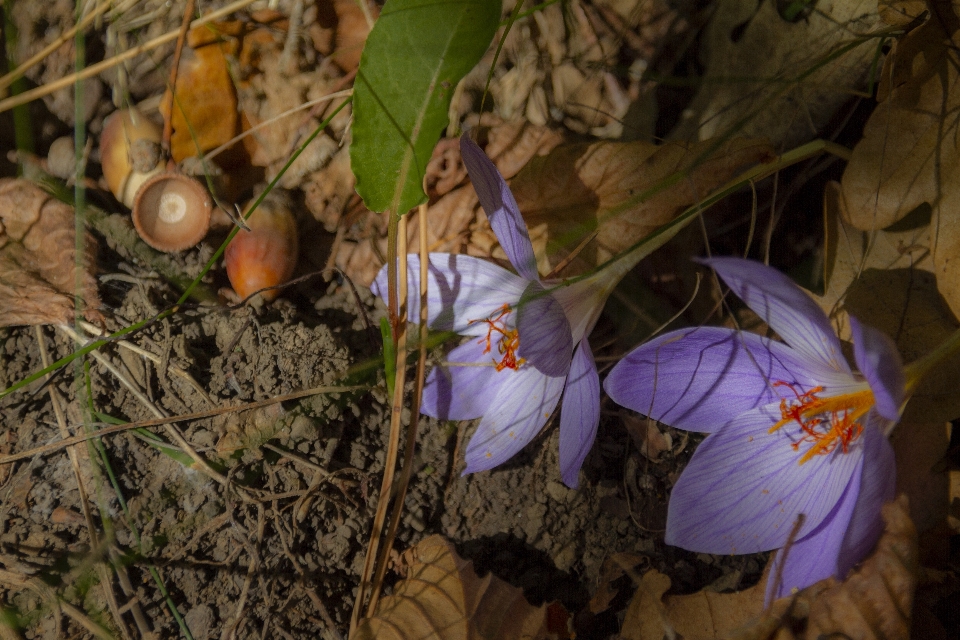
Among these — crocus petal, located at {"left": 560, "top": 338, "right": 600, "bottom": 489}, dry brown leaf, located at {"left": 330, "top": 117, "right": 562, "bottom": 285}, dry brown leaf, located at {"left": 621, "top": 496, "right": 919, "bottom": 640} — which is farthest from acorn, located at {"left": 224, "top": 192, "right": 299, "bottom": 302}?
dry brown leaf, located at {"left": 621, "top": 496, "right": 919, "bottom": 640}

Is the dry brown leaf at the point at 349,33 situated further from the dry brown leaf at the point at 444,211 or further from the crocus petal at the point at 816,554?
Answer: the crocus petal at the point at 816,554

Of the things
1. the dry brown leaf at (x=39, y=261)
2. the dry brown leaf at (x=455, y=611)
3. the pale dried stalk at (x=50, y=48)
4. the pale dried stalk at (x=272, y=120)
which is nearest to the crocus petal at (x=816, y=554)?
the dry brown leaf at (x=455, y=611)

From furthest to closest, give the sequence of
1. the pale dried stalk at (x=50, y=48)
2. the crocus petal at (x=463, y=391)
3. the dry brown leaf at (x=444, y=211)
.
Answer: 1. the pale dried stalk at (x=50, y=48)
2. the dry brown leaf at (x=444, y=211)
3. the crocus petal at (x=463, y=391)

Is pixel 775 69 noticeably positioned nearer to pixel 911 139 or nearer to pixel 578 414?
pixel 911 139

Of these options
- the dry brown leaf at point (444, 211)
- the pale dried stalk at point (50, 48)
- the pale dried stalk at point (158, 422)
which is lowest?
the pale dried stalk at point (158, 422)

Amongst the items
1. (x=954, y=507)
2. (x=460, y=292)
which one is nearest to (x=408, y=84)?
(x=460, y=292)

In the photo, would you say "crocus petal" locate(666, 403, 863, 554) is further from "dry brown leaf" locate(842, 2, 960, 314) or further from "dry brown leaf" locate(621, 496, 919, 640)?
"dry brown leaf" locate(842, 2, 960, 314)
